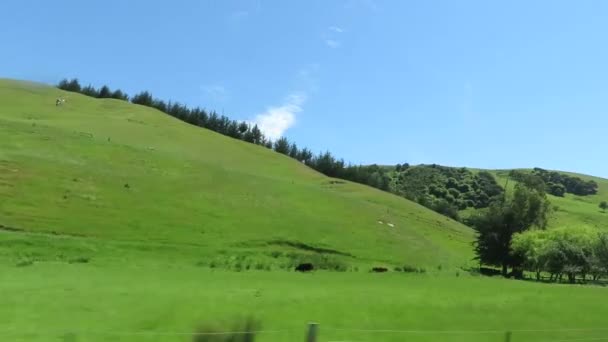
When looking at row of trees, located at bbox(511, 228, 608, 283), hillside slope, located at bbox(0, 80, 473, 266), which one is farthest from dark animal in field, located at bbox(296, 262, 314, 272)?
row of trees, located at bbox(511, 228, 608, 283)

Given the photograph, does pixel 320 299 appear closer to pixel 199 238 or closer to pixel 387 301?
pixel 387 301

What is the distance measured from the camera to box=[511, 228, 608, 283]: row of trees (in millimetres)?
76875

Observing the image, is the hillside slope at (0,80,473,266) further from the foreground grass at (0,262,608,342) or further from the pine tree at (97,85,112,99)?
the pine tree at (97,85,112,99)

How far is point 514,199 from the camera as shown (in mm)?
105750

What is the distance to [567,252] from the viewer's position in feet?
253

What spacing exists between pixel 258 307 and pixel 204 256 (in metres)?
27.0

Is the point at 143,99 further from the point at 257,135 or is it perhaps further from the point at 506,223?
the point at 506,223

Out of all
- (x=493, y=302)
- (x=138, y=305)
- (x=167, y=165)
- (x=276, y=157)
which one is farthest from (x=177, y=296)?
(x=276, y=157)

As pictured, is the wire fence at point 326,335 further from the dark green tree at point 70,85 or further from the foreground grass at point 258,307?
the dark green tree at point 70,85

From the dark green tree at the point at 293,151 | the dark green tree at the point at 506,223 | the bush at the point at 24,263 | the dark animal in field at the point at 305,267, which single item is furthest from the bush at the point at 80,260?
the dark green tree at the point at 293,151

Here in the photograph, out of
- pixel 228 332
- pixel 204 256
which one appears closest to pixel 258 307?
pixel 228 332

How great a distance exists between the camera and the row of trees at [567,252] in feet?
252

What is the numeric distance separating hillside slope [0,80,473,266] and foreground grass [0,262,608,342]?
1281cm

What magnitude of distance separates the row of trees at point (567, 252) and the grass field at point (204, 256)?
1057 centimetres
